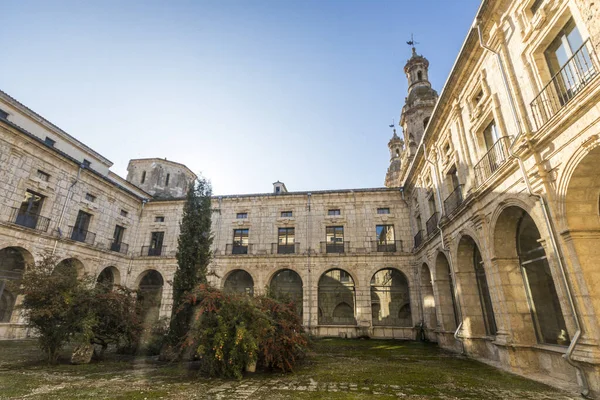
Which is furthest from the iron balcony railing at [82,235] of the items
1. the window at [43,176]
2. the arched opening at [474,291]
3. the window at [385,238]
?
the arched opening at [474,291]

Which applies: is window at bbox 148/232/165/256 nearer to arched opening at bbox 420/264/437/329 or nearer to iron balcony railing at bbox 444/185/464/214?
arched opening at bbox 420/264/437/329

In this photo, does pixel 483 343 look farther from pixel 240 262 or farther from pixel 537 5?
pixel 240 262

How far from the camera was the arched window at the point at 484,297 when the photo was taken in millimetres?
9766

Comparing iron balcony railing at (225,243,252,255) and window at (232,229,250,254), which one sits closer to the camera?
iron balcony railing at (225,243,252,255)

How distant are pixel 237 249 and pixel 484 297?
47.1 feet

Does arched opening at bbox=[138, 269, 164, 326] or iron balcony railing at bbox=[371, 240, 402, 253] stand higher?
iron balcony railing at bbox=[371, 240, 402, 253]

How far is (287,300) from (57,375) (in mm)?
5932

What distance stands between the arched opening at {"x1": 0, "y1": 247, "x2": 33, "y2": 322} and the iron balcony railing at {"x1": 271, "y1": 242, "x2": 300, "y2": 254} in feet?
40.7

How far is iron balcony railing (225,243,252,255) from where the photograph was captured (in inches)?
778

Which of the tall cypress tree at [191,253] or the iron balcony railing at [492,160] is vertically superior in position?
the iron balcony railing at [492,160]

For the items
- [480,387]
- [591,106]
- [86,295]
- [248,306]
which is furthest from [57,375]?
[591,106]

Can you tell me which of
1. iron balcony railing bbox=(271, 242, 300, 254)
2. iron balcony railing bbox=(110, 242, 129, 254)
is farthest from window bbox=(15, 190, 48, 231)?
iron balcony railing bbox=(271, 242, 300, 254)

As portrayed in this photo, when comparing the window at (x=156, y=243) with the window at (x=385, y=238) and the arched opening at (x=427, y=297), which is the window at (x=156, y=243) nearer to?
the window at (x=385, y=238)

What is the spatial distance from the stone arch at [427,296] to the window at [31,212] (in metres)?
19.7
